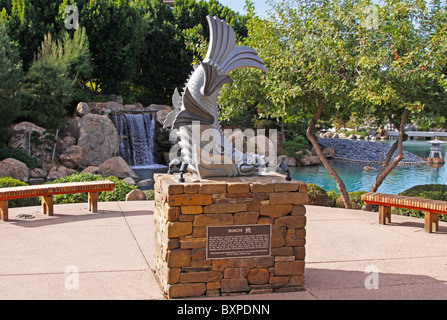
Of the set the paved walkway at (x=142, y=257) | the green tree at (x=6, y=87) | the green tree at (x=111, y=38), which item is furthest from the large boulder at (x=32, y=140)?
the paved walkway at (x=142, y=257)

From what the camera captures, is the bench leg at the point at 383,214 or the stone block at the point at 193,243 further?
the bench leg at the point at 383,214

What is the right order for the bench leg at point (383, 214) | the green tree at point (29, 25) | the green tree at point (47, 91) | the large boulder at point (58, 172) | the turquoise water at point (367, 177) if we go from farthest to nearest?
the green tree at point (29, 25), the green tree at point (47, 91), the turquoise water at point (367, 177), the large boulder at point (58, 172), the bench leg at point (383, 214)

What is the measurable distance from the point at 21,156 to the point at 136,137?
7.35 metres

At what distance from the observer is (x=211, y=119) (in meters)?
5.72

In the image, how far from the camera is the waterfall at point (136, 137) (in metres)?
26.5

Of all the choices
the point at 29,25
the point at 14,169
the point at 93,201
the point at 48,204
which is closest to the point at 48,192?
the point at 48,204

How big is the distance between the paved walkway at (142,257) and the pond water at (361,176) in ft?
40.8

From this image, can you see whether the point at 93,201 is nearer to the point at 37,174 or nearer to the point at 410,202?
the point at 410,202

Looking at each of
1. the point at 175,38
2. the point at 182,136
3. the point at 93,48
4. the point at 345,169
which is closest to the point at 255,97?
the point at 182,136

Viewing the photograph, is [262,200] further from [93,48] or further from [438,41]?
[93,48]

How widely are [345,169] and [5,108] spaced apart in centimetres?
2103

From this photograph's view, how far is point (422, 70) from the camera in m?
9.77

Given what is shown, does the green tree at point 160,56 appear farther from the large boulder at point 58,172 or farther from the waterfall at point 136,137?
the large boulder at point 58,172

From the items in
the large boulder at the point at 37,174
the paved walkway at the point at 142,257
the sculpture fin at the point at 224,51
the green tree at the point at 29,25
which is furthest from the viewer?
the green tree at the point at 29,25
